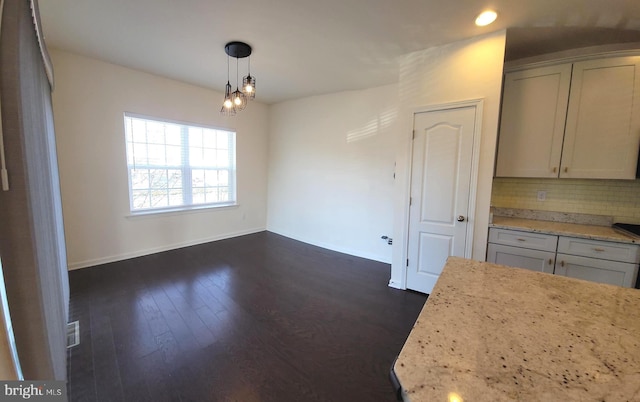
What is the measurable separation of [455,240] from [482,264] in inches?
53.2

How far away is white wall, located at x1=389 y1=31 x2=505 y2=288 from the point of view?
2328mm

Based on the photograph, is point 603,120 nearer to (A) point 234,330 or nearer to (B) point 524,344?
(B) point 524,344

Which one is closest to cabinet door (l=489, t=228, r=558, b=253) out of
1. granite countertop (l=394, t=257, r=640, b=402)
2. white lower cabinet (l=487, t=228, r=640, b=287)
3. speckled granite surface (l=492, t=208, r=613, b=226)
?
white lower cabinet (l=487, t=228, r=640, b=287)

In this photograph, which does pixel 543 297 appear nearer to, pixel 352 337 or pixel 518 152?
pixel 352 337

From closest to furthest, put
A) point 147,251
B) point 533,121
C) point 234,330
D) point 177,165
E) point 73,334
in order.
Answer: point 73,334
point 234,330
point 533,121
point 147,251
point 177,165

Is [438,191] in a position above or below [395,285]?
above

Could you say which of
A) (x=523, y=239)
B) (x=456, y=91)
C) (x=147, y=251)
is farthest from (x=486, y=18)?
(x=147, y=251)

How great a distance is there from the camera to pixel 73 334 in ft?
6.67

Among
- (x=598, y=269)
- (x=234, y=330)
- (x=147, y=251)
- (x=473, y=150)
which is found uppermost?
(x=473, y=150)

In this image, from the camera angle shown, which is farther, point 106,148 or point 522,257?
point 106,148

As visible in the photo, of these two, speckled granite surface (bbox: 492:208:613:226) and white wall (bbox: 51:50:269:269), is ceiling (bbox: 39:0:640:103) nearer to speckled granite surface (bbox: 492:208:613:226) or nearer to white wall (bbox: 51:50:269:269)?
white wall (bbox: 51:50:269:269)

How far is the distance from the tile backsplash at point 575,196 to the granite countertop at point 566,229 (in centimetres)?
19

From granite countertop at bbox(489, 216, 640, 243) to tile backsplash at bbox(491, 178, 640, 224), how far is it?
0.19m

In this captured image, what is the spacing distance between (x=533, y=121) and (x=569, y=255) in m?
1.29
